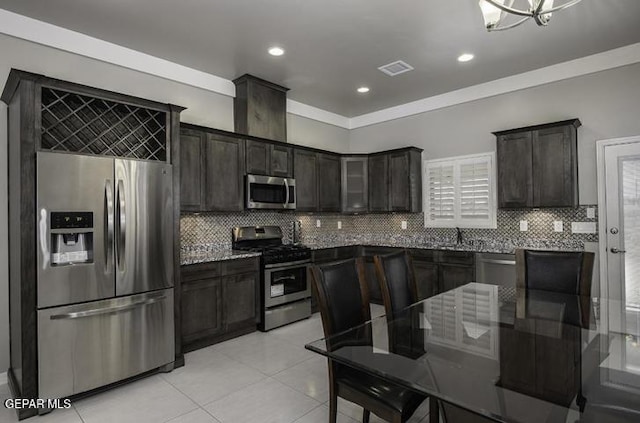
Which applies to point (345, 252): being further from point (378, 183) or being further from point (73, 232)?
point (73, 232)

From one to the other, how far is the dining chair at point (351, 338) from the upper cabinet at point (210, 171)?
226 centimetres

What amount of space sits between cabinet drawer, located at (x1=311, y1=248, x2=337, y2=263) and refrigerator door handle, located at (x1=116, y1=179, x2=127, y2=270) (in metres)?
2.45

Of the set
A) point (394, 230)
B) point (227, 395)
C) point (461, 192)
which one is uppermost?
point (461, 192)

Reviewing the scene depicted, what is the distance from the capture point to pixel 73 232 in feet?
8.43

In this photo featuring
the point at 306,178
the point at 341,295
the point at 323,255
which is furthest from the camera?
the point at 306,178

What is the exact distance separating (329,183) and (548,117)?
294 cm

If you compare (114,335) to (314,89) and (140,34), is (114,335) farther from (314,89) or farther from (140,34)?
(314,89)

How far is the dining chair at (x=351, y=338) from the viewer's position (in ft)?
5.54

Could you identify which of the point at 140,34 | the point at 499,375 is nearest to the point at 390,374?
the point at 499,375

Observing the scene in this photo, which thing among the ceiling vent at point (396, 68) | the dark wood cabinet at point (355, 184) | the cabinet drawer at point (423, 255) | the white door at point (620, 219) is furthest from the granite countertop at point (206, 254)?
the white door at point (620, 219)

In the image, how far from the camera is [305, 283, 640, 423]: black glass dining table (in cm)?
118

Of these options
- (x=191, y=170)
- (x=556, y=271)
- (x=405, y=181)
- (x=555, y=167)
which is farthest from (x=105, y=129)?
(x=555, y=167)

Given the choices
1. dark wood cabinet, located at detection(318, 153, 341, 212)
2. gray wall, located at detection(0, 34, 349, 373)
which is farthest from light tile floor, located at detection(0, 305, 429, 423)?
dark wood cabinet, located at detection(318, 153, 341, 212)

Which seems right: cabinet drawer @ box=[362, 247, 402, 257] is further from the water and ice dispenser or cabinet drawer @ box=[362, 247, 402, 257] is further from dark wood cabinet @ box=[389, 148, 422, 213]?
the water and ice dispenser
